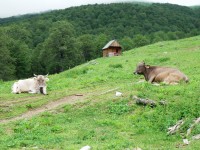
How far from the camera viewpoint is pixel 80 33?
463ft

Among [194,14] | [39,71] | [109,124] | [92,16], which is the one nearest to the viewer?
[109,124]

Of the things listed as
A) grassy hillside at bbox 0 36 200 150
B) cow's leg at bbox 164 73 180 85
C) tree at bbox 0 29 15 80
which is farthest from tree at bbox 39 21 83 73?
cow's leg at bbox 164 73 180 85

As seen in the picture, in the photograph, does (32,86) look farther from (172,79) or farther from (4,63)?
(4,63)

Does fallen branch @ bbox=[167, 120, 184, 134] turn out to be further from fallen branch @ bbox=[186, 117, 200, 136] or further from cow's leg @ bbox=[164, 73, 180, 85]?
cow's leg @ bbox=[164, 73, 180, 85]

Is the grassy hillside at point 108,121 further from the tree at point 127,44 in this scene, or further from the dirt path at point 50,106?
the tree at point 127,44

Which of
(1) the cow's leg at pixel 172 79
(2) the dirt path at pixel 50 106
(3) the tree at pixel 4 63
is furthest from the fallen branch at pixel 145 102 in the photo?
(3) the tree at pixel 4 63

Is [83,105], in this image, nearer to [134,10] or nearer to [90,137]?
[90,137]

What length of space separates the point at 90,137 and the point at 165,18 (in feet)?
518

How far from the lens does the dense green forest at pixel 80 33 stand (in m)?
79.0

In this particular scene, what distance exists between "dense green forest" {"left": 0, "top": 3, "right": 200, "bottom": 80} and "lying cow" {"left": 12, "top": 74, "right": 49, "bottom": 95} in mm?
45248

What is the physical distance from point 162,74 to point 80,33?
12337cm

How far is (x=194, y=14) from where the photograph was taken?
627ft

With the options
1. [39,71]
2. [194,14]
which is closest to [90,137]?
[39,71]

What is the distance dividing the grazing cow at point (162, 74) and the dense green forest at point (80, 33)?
49182 millimetres
